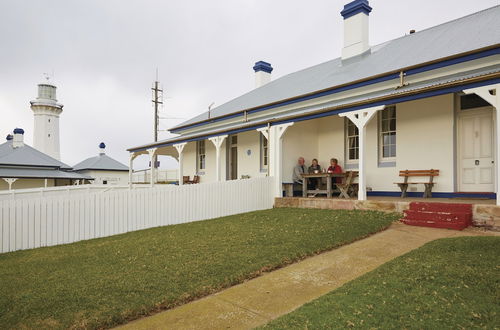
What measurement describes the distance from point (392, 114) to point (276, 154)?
4.16 meters

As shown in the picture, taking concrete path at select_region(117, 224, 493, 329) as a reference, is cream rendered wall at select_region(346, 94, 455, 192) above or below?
above

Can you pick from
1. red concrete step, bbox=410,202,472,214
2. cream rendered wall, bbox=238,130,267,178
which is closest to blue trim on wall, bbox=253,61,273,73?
cream rendered wall, bbox=238,130,267,178

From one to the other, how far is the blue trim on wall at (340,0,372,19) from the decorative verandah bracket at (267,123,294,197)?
6954 mm

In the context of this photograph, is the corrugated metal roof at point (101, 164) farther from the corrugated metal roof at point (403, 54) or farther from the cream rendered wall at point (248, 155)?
the cream rendered wall at point (248, 155)

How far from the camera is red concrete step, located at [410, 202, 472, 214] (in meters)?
7.69

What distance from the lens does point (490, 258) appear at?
510 centimetres

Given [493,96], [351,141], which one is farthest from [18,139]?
[493,96]

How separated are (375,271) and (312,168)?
823 centimetres

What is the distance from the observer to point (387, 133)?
38.5 feet

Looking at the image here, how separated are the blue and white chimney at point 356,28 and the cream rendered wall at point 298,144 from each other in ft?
14.8

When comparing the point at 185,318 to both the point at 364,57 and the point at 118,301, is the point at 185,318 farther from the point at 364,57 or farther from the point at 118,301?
the point at 364,57

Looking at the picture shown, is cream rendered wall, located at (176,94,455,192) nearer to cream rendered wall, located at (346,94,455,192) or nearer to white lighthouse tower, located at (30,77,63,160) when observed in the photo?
cream rendered wall, located at (346,94,455,192)

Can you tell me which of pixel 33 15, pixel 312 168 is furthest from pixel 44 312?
pixel 33 15

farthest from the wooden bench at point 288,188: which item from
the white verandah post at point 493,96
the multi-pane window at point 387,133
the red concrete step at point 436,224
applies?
the white verandah post at point 493,96
